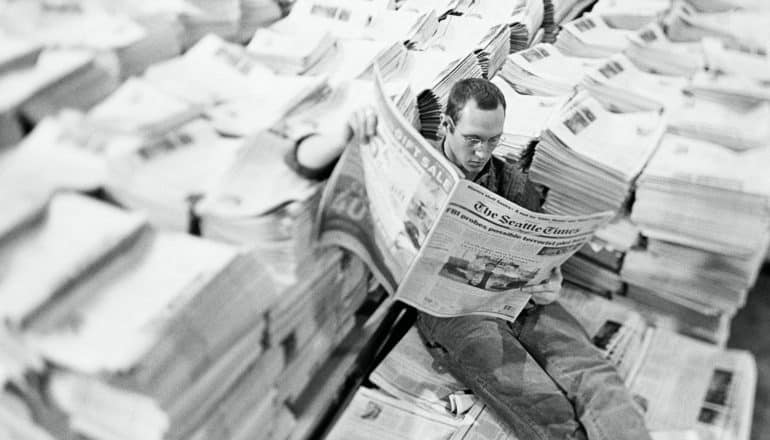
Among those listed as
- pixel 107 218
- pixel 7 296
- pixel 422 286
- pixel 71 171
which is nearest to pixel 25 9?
pixel 71 171

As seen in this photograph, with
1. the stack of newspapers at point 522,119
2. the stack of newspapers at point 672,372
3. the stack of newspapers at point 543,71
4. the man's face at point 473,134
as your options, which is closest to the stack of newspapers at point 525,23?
the stack of newspapers at point 543,71

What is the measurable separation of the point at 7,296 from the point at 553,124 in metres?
1.51

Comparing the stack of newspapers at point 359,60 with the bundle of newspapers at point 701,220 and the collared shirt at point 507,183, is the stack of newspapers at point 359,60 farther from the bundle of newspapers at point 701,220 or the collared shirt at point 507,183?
the bundle of newspapers at point 701,220

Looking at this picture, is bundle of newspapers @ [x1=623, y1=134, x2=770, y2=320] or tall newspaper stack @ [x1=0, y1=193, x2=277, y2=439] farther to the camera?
bundle of newspapers @ [x1=623, y1=134, x2=770, y2=320]

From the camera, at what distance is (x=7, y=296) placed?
0.93 meters

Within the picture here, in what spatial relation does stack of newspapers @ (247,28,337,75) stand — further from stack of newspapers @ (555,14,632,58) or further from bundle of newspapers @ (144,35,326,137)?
stack of newspapers @ (555,14,632,58)

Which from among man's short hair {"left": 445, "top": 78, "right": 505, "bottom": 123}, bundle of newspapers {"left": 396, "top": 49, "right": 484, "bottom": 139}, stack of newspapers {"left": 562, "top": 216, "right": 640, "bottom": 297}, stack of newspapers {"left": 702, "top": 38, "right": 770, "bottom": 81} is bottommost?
stack of newspapers {"left": 562, "top": 216, "right": 640, "bottom": 297}

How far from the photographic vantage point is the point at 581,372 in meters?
1.69

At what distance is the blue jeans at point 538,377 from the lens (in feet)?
5.27

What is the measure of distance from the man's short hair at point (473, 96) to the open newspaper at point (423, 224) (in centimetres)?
28

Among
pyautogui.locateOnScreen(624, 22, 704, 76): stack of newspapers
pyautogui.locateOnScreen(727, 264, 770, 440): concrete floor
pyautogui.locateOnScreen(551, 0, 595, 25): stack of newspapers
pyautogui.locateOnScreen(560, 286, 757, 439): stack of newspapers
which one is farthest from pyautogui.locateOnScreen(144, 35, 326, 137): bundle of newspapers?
pyautogui.locateOnScreen(727, 264, 770, 440): concrete floor

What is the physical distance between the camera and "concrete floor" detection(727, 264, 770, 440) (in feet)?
7.13

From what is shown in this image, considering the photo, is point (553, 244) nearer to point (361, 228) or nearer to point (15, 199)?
point (361, 228)

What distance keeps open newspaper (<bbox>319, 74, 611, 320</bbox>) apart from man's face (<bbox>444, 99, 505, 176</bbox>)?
0.22 metres
